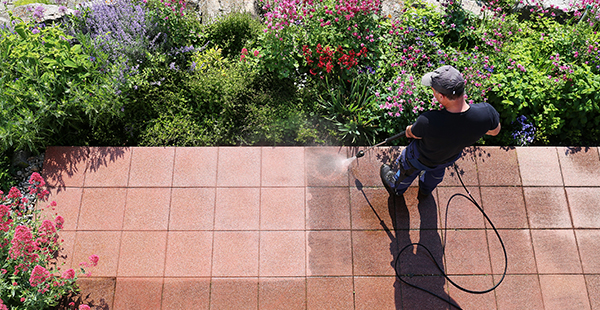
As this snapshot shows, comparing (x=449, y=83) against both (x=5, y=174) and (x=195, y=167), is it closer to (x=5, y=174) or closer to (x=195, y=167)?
(x=195, y=167)

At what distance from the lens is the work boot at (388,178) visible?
14.3 ft

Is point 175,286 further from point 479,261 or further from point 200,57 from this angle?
point 479,261

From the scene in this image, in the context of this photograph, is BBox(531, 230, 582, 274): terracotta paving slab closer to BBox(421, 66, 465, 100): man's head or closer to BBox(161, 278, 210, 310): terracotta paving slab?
BBox(421, 66, 465, 100): man's head

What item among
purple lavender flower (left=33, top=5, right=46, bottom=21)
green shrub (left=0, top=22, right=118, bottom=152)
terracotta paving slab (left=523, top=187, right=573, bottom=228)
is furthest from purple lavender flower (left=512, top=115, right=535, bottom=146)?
purple lavender flower (left=33, top=5, right=46, bottom=21)

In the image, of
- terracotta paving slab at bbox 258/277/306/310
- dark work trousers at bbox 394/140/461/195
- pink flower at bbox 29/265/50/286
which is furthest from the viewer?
terracotta paving slab at bbox 258/277/306/310

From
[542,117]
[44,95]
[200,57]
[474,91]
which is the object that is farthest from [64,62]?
[542,117]

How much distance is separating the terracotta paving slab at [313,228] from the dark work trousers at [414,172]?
0.26 metres

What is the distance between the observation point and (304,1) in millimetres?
4699

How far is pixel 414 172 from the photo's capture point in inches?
157

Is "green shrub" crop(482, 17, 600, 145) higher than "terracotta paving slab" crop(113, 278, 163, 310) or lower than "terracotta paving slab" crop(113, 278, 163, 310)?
higher

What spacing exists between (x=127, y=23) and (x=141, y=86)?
0.91m

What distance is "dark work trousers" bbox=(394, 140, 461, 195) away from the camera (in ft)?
12.4

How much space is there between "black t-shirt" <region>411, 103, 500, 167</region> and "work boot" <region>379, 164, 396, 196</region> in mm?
1027

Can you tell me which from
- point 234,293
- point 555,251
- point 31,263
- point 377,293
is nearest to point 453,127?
point 377,293
